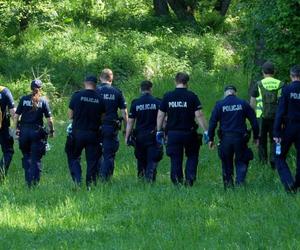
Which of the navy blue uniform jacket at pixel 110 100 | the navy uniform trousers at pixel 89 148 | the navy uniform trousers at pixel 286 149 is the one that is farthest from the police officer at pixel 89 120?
the navy uniform trousers at pixel 286 149

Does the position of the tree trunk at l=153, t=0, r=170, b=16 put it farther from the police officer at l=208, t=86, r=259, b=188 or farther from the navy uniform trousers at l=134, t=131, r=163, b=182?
the police officer at l=208, t=86, r=259, b=188

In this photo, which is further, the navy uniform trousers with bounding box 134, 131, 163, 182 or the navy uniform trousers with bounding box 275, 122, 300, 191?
the navy uniform trousers with bounding box 134, 131, 163, 182

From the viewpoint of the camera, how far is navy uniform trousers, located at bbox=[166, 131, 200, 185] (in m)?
11.9

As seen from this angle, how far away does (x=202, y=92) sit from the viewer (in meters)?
22.6

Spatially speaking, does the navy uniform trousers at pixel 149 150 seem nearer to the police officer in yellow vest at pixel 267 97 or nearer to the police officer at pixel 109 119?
the police officer at pixel 109 119

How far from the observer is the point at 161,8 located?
104 feet

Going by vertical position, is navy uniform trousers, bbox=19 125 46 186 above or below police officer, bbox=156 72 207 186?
below

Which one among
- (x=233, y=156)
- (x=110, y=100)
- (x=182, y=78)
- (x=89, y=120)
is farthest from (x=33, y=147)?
(x=233, y=156)

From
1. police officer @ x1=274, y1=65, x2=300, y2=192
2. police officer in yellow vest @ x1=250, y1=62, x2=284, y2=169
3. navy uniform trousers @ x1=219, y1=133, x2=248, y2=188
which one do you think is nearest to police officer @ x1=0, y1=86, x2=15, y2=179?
navy uniform trousers @ x1=219, y1=133, x2=248, y2=188

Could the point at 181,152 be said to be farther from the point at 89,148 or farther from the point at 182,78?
the point at 89,148

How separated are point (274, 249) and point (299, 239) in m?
0.49

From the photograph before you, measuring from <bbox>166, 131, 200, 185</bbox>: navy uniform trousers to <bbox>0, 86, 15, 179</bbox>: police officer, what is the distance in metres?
3.19

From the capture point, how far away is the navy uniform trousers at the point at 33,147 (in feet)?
41.4

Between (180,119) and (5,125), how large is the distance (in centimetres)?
371
